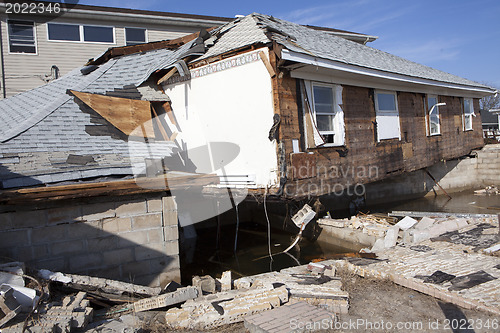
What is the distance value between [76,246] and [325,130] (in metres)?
6.71

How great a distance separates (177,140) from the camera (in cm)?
1081

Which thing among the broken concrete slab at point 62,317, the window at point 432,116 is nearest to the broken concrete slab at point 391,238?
the broken concrete slab at point 62,317

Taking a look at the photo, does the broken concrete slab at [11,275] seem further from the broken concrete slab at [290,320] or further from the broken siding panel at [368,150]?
the broken siding panel at [368,150]

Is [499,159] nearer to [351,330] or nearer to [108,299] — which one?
[351,330]

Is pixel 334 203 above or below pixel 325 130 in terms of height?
below

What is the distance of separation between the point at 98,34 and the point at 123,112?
31.7 ft

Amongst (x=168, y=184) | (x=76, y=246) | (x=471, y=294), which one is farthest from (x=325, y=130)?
(x=76, y=246)

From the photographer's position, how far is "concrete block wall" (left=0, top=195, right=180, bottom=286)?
6.25 metres

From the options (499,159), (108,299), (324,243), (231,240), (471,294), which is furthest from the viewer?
(499,159)

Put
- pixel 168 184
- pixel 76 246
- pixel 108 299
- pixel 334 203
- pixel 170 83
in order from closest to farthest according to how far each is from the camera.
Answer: pixel 108 299 < pixel 76 246 < pixel 168 184 < pixel 170 83 < pixel 334 203

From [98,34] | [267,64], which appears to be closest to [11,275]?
[267,64]

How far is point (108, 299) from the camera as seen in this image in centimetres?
598

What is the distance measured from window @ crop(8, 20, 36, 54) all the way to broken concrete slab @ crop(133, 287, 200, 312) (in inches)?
608

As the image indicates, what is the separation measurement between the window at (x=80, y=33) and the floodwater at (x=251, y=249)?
1089 centimetres
